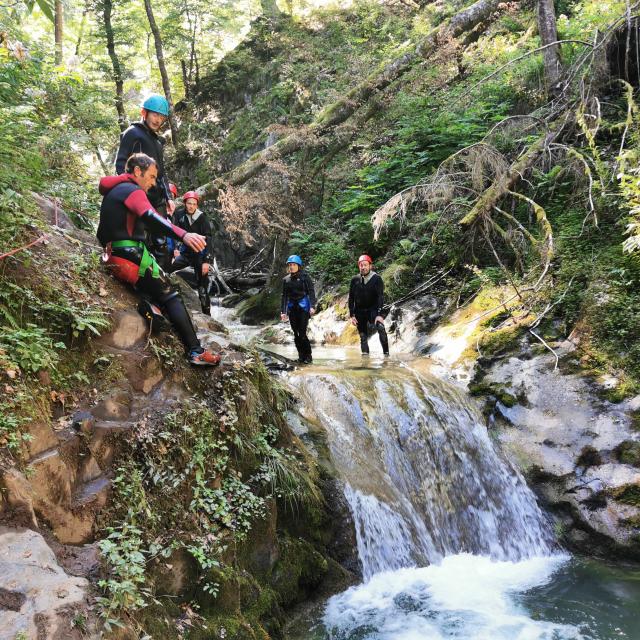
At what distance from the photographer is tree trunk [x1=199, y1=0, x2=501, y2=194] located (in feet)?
40.6

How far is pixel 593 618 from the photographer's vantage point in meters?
4.97

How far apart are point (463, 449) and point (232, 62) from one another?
2166cm

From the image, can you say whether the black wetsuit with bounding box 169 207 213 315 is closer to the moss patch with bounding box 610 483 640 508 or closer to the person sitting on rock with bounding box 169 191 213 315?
the person sitting on rock with bounding box 169 191 213 315

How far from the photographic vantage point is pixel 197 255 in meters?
7.67

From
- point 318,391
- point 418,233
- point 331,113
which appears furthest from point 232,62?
point 318,391

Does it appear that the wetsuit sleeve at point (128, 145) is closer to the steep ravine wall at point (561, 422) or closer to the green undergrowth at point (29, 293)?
the green undergrowth at point (29, 293)

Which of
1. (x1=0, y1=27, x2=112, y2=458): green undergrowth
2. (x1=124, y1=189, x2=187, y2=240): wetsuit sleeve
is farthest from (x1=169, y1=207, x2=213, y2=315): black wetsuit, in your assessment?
(x1=124, y1=189, x2=187, y2=240): wetsuit sleeve

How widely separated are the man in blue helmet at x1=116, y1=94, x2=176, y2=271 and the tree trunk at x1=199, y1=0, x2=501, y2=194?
20.9 ft

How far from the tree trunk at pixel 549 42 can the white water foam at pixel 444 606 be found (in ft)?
34.3

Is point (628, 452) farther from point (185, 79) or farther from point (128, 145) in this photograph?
point (185, 79)

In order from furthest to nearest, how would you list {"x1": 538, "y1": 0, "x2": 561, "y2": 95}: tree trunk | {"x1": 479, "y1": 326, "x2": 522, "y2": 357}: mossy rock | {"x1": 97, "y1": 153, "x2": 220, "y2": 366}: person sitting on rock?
{"x1": 538, "y1": 0, "x2": 561, "y2": 95}: tree trunk, {"x1": 479, "y1": 326, "x2": 522, "y2": 357}: mossy rock, {"x1": 97, "y1": 153, "x2": 220, "y2": 366}: person sitting on rock

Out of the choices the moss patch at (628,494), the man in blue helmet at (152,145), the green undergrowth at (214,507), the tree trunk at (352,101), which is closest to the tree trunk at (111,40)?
the tree trunk at (352,101)

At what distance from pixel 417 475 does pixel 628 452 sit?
112 inches

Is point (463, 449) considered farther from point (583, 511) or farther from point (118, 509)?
point (118, 509)
